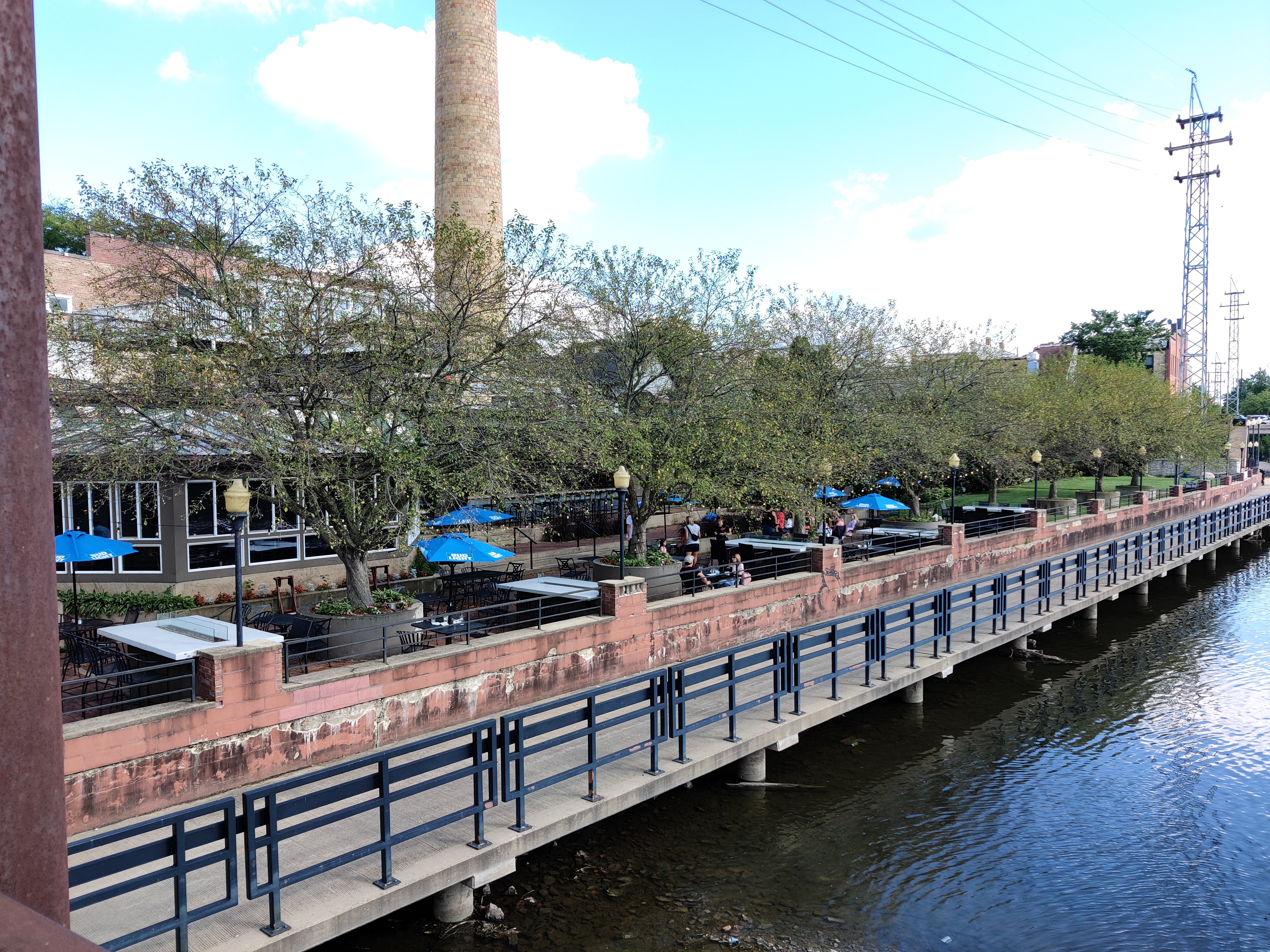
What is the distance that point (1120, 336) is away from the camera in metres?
72.2

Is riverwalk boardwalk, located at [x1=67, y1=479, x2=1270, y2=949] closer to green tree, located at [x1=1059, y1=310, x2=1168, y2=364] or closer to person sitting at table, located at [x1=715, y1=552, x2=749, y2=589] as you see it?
person sitting at table, located at [x1=715, y1=552, x2=749, y2=589]

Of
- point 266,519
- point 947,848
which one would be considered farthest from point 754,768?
point 266,519

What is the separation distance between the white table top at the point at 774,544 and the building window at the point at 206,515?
12.3m

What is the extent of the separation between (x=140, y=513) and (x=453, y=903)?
43.9 ft

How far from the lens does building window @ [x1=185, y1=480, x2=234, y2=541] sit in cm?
1798

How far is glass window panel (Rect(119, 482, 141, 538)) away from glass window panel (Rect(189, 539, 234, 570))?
46.2 inches

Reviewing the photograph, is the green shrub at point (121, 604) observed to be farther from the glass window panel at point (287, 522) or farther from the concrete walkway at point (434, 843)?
the concrete walkway at point (434, 843)

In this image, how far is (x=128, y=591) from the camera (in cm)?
1727

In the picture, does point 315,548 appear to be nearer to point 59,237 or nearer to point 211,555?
point 211,555

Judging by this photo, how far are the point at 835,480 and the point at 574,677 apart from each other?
619 inches

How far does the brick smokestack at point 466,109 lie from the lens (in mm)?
30766

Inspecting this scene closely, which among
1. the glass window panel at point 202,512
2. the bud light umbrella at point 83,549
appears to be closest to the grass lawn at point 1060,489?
the glass window panel at point 202,512

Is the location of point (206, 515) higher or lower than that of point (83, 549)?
higher

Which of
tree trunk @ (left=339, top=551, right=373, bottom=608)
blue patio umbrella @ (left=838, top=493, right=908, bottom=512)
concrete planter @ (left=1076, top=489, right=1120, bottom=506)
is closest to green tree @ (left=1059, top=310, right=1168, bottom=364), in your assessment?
concrete planter @ (left=1076, top=489, right=1120, bottom=506)
